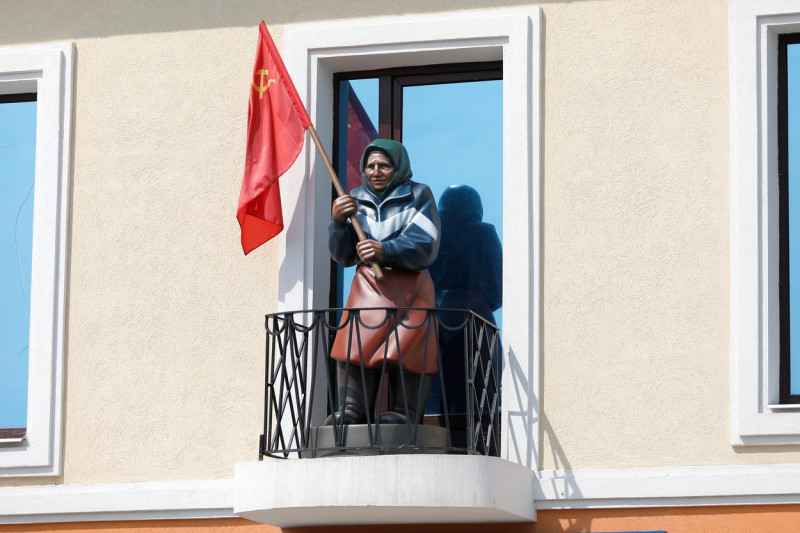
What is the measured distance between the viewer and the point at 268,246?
10531 mm

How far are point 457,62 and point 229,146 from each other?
1.33m

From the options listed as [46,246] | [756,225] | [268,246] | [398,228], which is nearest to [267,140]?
[268,246]

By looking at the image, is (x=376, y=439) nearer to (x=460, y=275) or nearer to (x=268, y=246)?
(x=460, y=275)

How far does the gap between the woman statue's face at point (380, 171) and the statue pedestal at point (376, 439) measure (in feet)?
4.28

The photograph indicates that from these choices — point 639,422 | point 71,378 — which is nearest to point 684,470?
point 639,422

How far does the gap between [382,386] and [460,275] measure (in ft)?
4.30

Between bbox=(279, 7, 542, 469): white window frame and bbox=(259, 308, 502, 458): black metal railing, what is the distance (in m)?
0.15

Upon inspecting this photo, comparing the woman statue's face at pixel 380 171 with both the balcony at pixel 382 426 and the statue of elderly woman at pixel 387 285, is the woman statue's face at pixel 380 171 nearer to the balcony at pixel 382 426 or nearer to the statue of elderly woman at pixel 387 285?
the statue of elderly woman at pixel 387 285

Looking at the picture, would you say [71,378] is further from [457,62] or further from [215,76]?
[457,62]

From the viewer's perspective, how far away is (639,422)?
A: 9805 mm

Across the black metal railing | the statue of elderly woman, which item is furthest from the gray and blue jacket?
the black metal railing

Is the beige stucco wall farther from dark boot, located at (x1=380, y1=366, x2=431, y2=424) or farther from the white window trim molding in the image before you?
dark boot, located at (x1=380, y1=366, x2=431, y2=424)

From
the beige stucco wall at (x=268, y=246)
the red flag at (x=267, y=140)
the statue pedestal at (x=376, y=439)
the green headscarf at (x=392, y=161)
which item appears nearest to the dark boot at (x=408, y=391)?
the statue pedestal at (x=376, y=439)

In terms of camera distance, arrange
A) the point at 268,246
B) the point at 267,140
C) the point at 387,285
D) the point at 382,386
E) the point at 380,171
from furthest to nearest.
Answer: the point at 268,246 < the point at 267,140 < the point at 380,171 < the point at 387,285 < the point at 382,386
